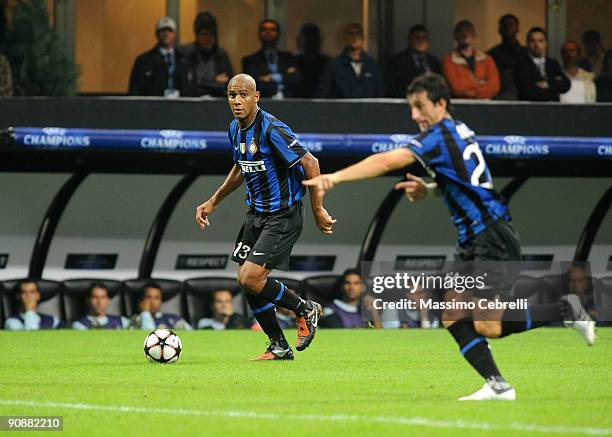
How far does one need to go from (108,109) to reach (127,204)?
1.56 m

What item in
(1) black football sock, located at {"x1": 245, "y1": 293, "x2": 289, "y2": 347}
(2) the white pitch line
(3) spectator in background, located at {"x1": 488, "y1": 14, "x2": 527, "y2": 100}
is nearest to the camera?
(2) the white pitch line

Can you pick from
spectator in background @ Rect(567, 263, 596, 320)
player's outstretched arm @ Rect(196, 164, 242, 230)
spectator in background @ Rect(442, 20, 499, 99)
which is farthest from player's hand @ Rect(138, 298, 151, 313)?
player's outstretched arm @ Rect(196, 164, 242, 230)

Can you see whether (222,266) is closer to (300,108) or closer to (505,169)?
(300,108)

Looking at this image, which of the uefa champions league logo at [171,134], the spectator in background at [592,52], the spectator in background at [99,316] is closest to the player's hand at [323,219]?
the uefa champions league logo at [171,134]

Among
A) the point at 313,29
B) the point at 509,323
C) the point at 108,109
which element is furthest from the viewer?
the point at 313,29

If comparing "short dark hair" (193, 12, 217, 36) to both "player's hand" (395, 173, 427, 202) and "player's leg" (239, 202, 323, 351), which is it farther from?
"player's hand" (395, 173, 427, 202)

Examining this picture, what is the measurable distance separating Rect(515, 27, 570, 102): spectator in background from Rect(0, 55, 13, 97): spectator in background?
19.3 feet

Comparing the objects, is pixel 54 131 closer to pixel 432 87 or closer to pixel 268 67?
pixel 268 67

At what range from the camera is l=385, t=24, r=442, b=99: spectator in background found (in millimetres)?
15466

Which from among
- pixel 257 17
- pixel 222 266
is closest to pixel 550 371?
pixel 222 266

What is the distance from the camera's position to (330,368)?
934 centimetres

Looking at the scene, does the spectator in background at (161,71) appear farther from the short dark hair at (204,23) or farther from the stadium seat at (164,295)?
the stadium seat at (164,295)

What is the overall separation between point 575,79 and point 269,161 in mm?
7617

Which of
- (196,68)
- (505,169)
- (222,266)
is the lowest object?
(222,266)
